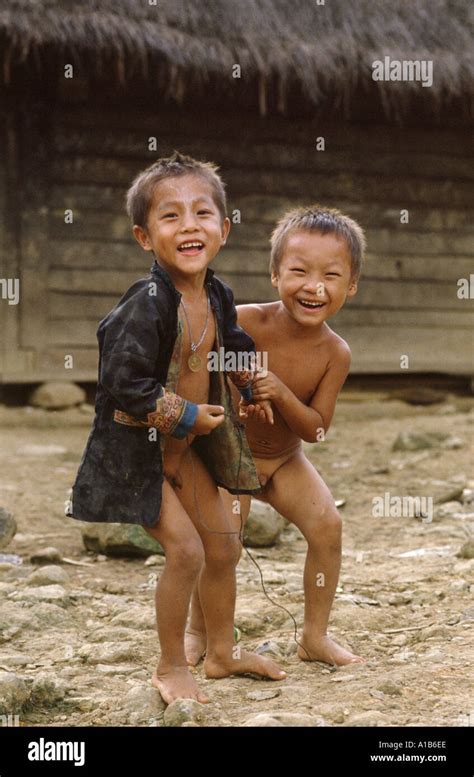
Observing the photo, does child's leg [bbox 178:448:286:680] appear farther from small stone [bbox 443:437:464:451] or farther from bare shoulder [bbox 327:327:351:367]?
small stone [bbox 443:437:464:451]

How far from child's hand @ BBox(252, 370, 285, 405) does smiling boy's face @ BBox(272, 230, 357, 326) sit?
0.20 metres

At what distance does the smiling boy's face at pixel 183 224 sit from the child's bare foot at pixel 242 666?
1.07 metres

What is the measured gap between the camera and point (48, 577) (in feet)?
12.2

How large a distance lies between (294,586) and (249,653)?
90 cm

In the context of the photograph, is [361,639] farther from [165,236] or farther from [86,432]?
[86,432]

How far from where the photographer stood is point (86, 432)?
23.9 feet

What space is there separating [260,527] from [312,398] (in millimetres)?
1478

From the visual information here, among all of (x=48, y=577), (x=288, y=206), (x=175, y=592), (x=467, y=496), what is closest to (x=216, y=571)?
(x=175, y=592)

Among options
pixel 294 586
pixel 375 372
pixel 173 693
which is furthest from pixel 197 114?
pixel 173 693

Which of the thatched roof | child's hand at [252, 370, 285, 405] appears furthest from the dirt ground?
the thatched roof

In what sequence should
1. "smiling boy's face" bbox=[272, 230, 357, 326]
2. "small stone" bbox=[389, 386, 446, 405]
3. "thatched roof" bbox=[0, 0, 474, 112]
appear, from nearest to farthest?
"smiling boy's face" bbox=[272, 230, 357, 326]
"thatched roof" bbox=[0, 0, 474, 112]
"small stone" bbox=[389, 386, 446, 405]

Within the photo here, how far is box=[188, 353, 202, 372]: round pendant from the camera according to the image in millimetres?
2652

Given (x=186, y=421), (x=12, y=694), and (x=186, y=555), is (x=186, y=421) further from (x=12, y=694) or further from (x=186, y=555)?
(x=12, y=694)

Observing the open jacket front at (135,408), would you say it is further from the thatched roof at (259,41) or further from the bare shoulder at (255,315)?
the thatched roof at (259,41)
